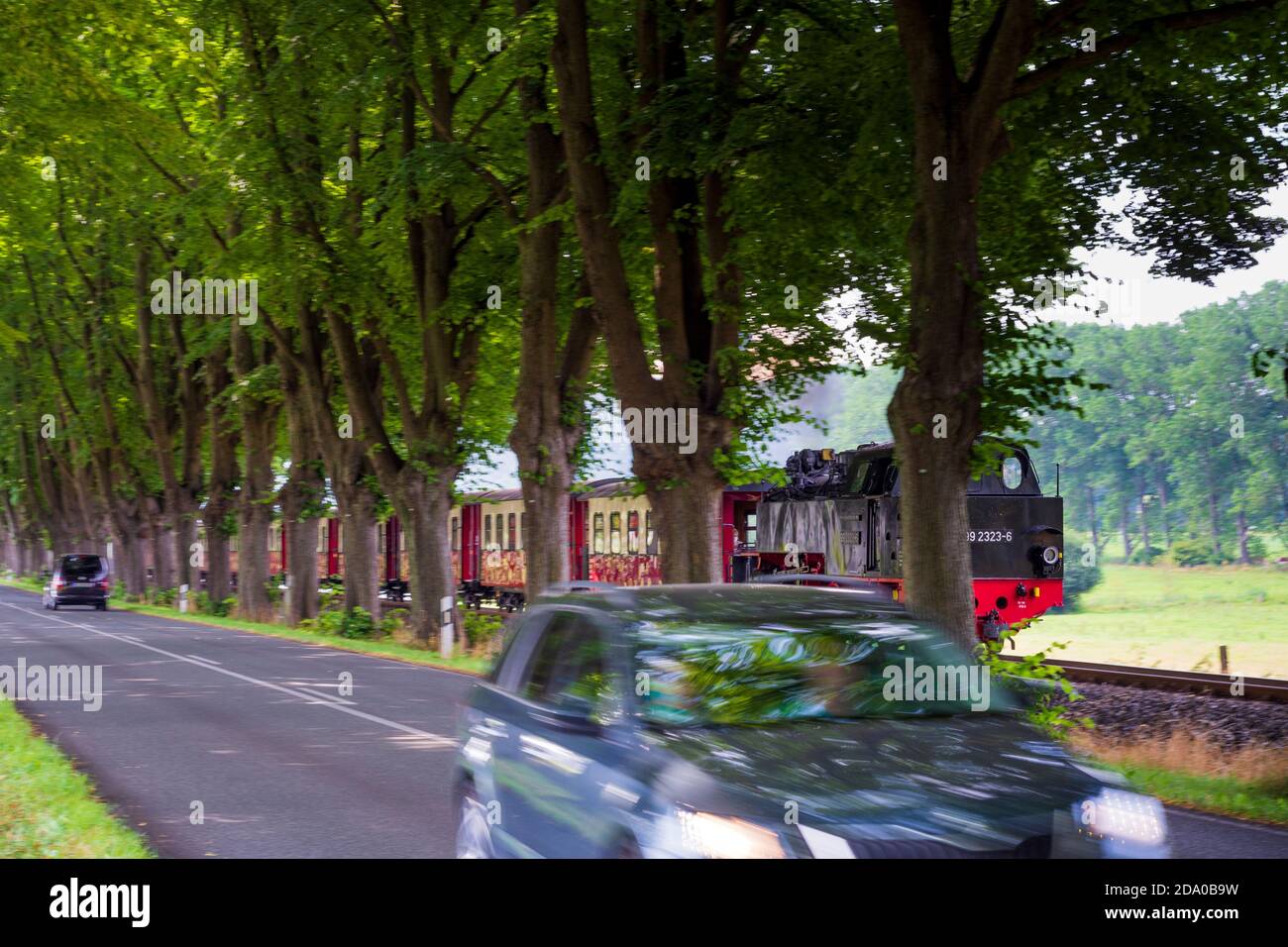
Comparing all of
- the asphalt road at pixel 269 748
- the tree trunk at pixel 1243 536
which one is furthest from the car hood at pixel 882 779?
the tree trunk at pixel 1243 536

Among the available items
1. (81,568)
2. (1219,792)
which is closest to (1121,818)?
(1219,792)

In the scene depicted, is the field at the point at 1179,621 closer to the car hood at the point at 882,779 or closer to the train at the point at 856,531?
the train at the point at 856,531

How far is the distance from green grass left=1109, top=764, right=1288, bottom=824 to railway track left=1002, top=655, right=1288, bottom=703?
428cm

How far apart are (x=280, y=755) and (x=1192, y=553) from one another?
7019 cm

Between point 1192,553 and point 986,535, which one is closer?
point 986,535

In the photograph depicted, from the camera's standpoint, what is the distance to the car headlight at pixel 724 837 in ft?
14.7

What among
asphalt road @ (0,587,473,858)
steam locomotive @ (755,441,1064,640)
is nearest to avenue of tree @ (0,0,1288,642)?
steam locomotive @ (755,441,1064,640)

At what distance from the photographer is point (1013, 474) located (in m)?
22.2

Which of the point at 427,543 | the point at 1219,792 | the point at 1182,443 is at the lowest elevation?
the point at 1219,792

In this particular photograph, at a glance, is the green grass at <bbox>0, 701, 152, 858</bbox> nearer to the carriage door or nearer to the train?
the train

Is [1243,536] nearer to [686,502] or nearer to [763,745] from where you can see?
[686,502]

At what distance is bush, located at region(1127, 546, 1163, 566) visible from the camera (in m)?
77.6
